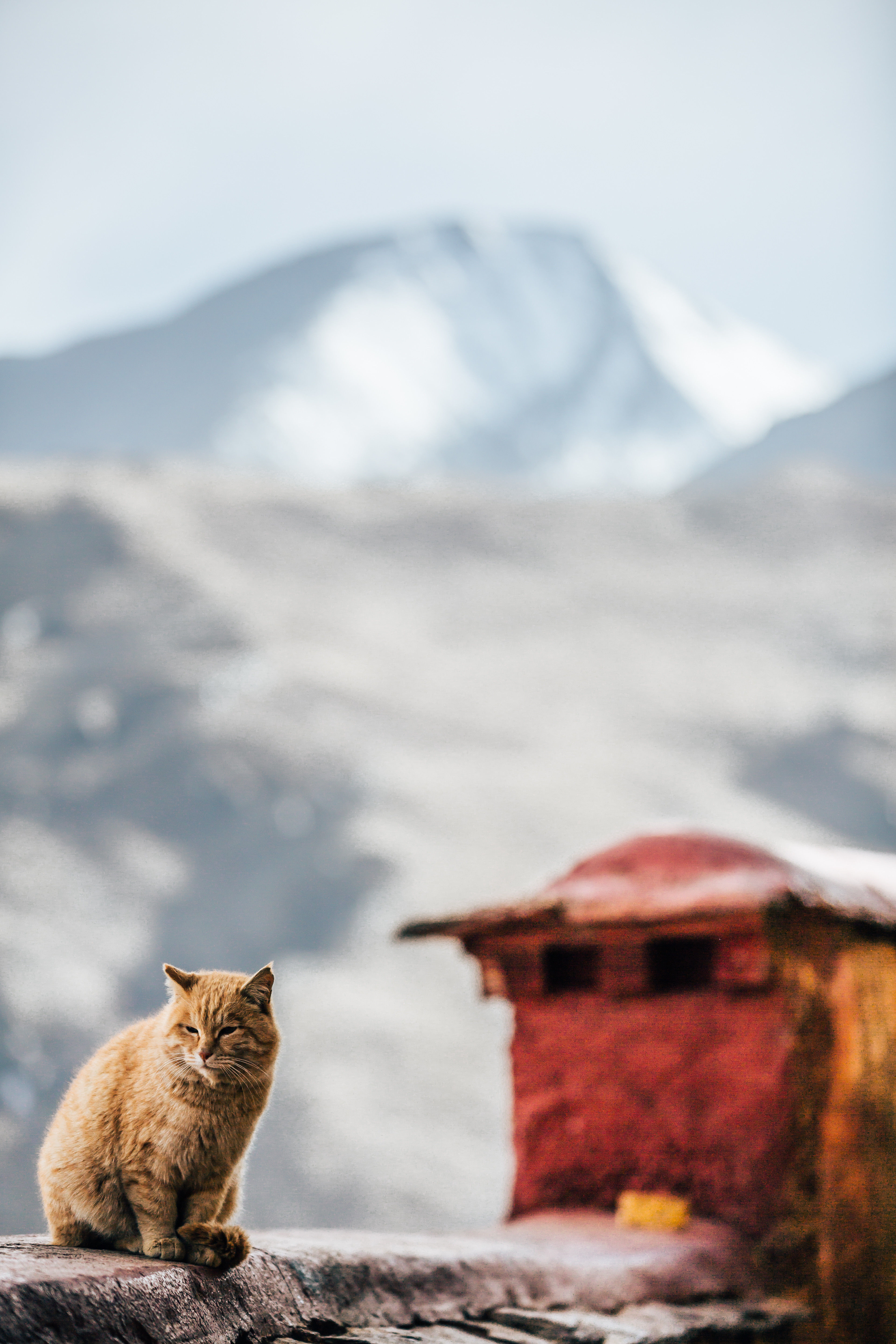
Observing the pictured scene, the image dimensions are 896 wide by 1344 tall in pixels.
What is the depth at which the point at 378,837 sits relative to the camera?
133 feet

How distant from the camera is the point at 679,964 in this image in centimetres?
533

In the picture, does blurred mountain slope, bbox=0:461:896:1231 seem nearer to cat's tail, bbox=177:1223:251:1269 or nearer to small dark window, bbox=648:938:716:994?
small dark window, bbox=648:938:716:994

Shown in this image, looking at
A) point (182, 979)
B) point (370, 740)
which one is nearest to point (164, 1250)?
point (182, 979)

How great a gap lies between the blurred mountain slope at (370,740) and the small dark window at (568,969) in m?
24.7

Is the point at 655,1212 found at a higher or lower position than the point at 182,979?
lower

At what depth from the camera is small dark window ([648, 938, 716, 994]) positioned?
5.21 m

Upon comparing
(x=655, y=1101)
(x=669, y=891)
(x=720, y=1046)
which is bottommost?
(x=655, y=1101)

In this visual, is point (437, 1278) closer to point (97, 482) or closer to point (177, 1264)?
point (177, 1264)

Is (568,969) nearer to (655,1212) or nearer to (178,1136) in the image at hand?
(655,1212)

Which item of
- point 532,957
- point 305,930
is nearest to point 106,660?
point 305,930

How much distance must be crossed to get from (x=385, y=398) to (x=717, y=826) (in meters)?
71.5

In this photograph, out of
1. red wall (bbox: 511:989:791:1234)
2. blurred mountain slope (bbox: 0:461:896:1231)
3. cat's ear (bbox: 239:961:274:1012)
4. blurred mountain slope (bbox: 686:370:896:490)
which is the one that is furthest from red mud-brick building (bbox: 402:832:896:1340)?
blurred mountain slope (bbox: 686:370:896:490)

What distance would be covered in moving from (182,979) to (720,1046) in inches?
114

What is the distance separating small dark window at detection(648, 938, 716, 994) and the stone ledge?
0.87 metres
